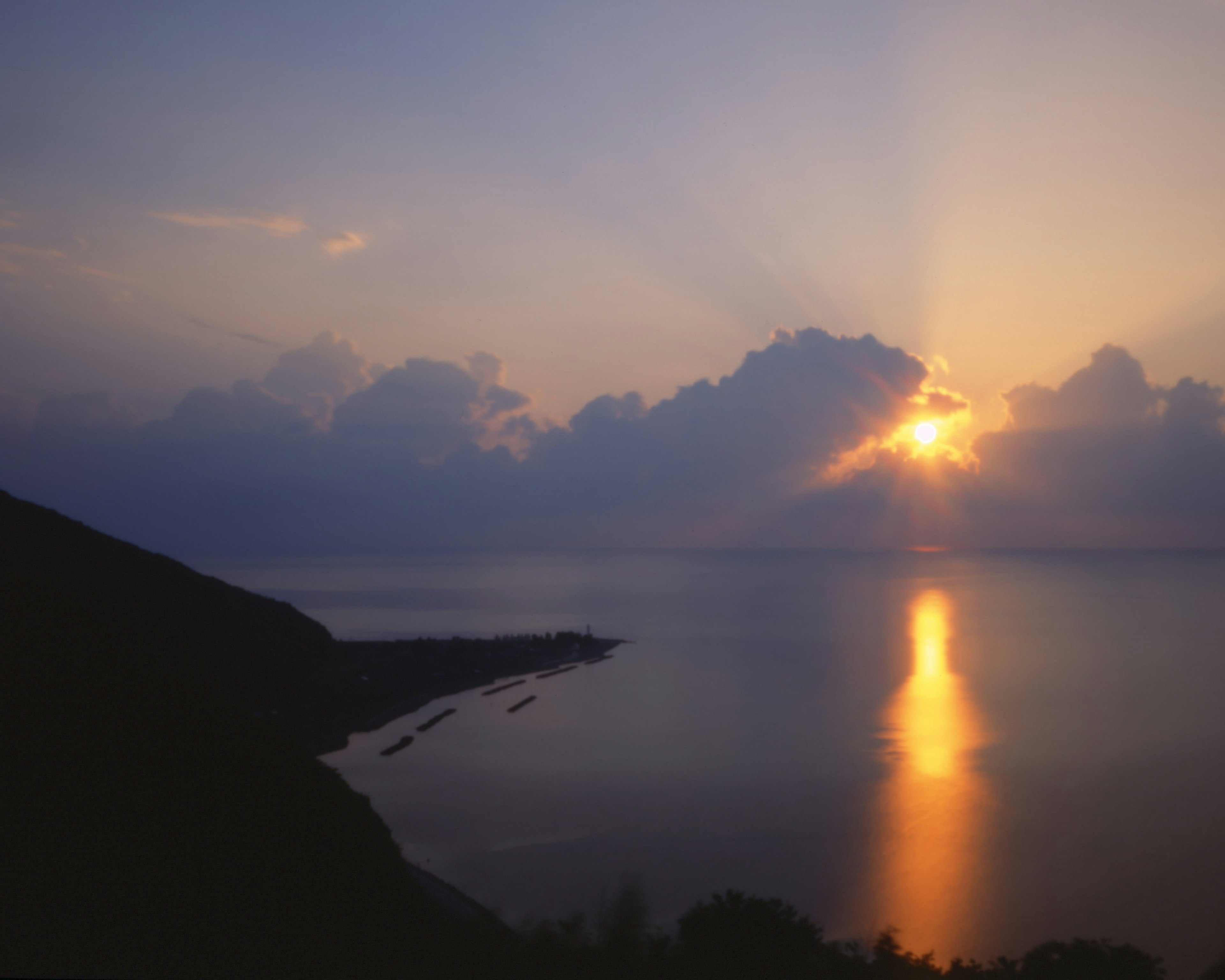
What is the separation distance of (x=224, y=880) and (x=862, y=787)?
21.9m

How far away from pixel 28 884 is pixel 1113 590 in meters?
139

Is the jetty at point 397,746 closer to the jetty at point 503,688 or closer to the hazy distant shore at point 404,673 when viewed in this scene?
the hazy distant shore at point 404,673

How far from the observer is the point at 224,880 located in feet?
39.4

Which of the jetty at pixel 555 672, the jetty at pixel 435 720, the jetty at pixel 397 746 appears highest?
the jetty at pixel 555 672

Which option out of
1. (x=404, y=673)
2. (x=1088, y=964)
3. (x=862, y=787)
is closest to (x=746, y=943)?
(x=1088, y=964)

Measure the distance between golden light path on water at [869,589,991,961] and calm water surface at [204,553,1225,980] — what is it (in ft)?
0.30

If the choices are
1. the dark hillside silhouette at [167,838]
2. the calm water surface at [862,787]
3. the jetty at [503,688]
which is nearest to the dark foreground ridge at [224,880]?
the dark hillside silhouette at [167,838]

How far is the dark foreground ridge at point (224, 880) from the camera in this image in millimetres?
9000

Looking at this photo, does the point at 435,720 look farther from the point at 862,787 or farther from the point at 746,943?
the point at 746,943

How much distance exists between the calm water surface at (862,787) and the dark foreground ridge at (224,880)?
2.66 meters

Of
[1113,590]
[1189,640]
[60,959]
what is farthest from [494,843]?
[1113,590]

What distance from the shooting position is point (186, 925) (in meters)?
10.4

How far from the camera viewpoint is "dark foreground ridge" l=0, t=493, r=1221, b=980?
29.5 feet

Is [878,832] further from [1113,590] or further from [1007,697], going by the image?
[1113,590]
